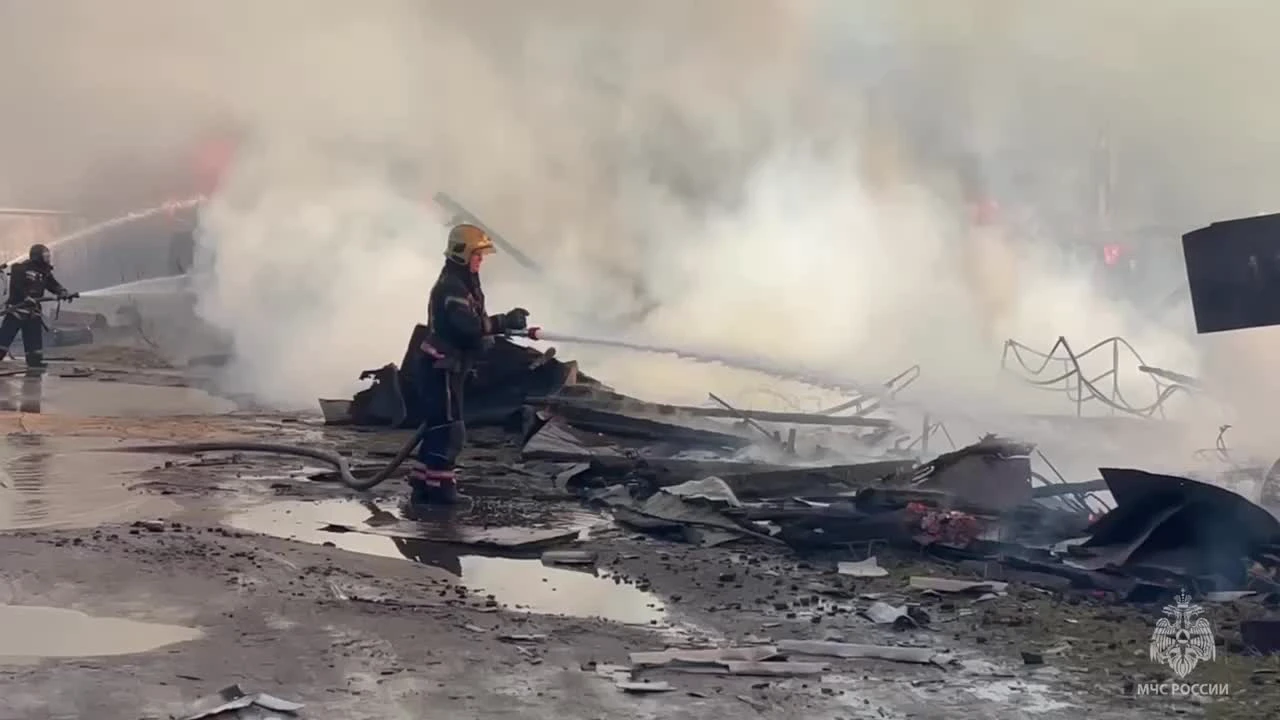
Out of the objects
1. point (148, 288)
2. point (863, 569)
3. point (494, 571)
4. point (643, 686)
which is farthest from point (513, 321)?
point (148, 288)

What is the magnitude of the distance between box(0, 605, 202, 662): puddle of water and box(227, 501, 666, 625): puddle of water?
139cm

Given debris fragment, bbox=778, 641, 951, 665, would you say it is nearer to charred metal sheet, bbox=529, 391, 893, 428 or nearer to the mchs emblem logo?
the mchs emblem logo

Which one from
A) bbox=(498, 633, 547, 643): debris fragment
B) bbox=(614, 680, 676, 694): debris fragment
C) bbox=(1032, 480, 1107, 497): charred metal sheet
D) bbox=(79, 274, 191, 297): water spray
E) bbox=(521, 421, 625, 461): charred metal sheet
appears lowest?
bbox=(614, 680, 676, 694): debris fragment

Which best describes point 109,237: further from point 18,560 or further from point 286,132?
point 18,560

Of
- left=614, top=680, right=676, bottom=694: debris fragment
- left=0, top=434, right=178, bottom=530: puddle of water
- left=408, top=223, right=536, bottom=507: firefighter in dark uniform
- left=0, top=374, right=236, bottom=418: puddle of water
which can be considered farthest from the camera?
left=0, top=374, right=236, bottom=418: puddle of water

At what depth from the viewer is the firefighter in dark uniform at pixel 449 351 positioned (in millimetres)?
7641

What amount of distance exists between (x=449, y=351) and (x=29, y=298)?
1065cm

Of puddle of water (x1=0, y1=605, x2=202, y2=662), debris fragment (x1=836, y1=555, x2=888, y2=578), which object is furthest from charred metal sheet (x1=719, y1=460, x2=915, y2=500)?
puddle of water (x1=0, y1=605, x2=202, y2=662)

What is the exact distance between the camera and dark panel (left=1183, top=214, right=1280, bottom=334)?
5.41 m

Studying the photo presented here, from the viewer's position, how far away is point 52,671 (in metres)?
3.85

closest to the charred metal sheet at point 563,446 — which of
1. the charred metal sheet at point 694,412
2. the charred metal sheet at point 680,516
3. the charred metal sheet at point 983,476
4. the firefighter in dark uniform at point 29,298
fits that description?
the charred metal sheet at point 694,412

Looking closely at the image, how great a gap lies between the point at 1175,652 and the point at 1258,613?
67 cm

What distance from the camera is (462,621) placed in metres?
4.78

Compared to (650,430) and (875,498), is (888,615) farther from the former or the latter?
(650,430)
